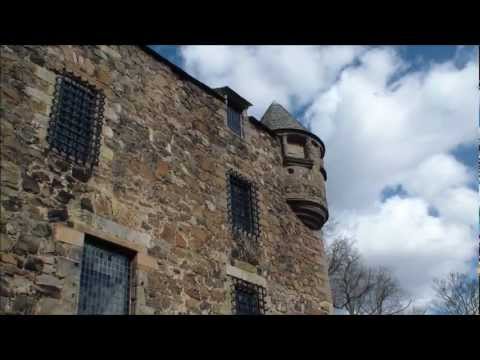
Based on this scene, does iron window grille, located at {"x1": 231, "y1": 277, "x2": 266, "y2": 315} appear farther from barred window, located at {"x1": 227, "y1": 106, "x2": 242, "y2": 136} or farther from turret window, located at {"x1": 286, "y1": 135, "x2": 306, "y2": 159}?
turret window, located at {"x1": 286, "y1": 135, "x2": 306, "y2": 159}

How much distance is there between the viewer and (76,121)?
25.5 ft

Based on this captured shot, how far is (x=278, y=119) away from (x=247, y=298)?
18.0ft

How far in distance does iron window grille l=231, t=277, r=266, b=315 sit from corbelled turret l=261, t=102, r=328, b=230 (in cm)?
281

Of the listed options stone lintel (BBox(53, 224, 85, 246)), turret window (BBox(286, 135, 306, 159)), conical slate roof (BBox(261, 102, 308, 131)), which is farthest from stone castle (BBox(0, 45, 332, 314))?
conical slate roof (BBox(261, 102, 308, 131))

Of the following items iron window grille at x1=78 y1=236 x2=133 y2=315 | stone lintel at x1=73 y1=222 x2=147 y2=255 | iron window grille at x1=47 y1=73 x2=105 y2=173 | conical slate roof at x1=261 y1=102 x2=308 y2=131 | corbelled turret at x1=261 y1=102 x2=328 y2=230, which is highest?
conical slate roof at x1=261 y1=102 x2=308 y2=131

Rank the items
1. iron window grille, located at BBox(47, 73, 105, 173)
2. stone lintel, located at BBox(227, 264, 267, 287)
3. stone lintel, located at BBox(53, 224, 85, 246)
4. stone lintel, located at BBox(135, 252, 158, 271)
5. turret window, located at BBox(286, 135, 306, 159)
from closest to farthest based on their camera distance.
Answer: stone lintel, located at BBox(53, 224, 85, 246) → iron window grille, located at BBox(47, 73, 105, 173) → stone lintel, located at BBox(135, 252, 158, 271) → stone lintel, located at BBox(227, 264, 267, 287) → turret window, located at BBox(286, 135, 306, 159)

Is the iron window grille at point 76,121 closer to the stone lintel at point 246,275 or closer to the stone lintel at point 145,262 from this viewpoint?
the stone lintel at point 145,262

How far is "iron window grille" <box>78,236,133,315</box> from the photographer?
23.1 ft

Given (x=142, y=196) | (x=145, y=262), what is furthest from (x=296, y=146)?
(x=145, y=262)

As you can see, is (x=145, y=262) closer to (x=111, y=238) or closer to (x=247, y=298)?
(x=111, y=238)

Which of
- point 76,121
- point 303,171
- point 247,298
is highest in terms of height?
point 303,171
